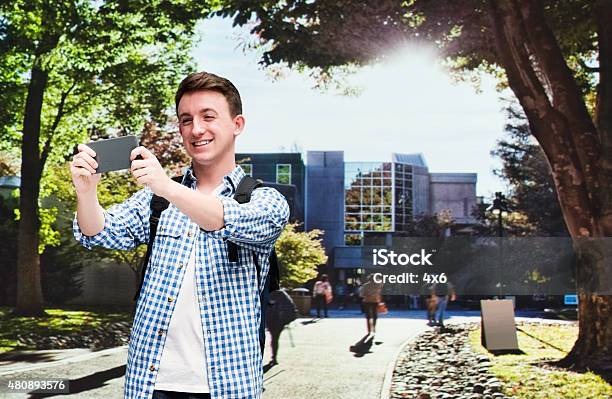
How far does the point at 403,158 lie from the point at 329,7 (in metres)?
1.58

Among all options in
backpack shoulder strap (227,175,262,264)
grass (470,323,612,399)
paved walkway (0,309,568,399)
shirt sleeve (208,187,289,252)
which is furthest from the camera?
paved walkway (0,309,568,399)

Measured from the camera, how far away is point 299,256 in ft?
23.0

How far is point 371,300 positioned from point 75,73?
3.50 m

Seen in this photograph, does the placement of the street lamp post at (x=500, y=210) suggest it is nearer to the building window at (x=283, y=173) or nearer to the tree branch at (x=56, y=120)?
the building window at (x=283, y=173)

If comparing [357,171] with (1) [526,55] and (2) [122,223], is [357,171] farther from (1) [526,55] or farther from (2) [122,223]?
(2) [122,223]

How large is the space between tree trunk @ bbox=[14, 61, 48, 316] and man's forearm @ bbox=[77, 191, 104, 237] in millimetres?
5664

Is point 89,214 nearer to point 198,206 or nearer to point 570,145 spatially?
point 198,206

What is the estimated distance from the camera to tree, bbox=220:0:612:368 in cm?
691

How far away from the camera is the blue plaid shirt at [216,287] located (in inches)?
73.3

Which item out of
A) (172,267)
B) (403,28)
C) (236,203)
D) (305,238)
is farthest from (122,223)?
(403,28)

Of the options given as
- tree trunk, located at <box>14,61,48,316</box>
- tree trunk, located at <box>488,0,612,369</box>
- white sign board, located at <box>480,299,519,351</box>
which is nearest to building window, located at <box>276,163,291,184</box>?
white sign board, located at <box>480,299,519,351</box>

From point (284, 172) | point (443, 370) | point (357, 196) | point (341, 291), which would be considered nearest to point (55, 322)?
point (284, 172)

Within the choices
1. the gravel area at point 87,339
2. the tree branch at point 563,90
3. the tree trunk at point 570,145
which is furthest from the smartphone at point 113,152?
the tree branch at point 563,90

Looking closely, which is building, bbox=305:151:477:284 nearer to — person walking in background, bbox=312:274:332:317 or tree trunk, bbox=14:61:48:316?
person walking in background, bbox=312:274:332:317
